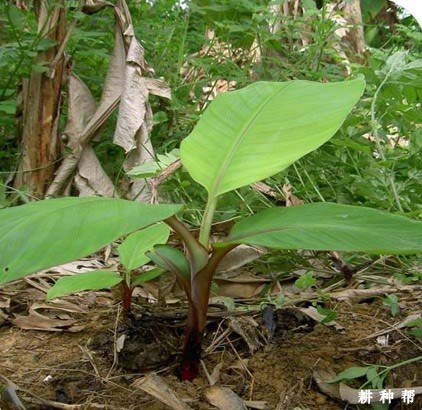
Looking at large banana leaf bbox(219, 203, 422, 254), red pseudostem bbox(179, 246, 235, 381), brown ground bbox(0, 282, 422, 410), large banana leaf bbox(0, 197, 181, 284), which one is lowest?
brown ground bbox(0, 282, 422, 410)

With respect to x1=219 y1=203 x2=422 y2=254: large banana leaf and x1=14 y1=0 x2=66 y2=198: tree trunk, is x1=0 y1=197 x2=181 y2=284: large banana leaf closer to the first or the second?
x1=219 y1=203 x2=422 y2=254: large banana leaf

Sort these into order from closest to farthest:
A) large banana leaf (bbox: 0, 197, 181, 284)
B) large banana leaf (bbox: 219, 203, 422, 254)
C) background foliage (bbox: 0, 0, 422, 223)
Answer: large banana leaf (bbox: 0, 197, 181, 284), large banana leaf (bbox: 219, 203, 422, 254), background foliage (bbox: 0, 0, 422, 223)

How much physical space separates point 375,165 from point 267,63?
1.20 meters

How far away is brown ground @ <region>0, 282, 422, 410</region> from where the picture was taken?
3.24 ft

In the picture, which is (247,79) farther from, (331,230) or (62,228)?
(62,228)

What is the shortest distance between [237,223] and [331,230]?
14 centimetres

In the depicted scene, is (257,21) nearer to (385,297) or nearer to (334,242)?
(385,297)

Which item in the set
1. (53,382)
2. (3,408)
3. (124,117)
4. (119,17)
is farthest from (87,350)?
(119,17)

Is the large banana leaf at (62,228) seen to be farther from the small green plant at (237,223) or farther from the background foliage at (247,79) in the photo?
the background foliage at (247,79)

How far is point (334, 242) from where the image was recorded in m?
0.87

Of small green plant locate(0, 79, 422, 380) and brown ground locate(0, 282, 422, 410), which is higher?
small green plant locate(0, 79, 422, 380)

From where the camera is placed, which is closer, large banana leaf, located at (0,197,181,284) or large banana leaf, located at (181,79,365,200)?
large banana leaf, located at (0,197,181,284)

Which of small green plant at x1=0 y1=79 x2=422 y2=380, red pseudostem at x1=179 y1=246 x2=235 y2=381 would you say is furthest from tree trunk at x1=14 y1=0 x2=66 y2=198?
red pseudostem at x1=179 y1=246 x2=235 y2=381

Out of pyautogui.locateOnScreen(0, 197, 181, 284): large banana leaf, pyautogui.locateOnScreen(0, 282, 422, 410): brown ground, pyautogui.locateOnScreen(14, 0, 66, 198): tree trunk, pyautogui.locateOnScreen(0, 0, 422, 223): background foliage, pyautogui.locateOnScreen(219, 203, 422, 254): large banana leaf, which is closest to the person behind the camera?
pyautogui.locateOnScreen(0, 197, 181, 284): large banana leaf
